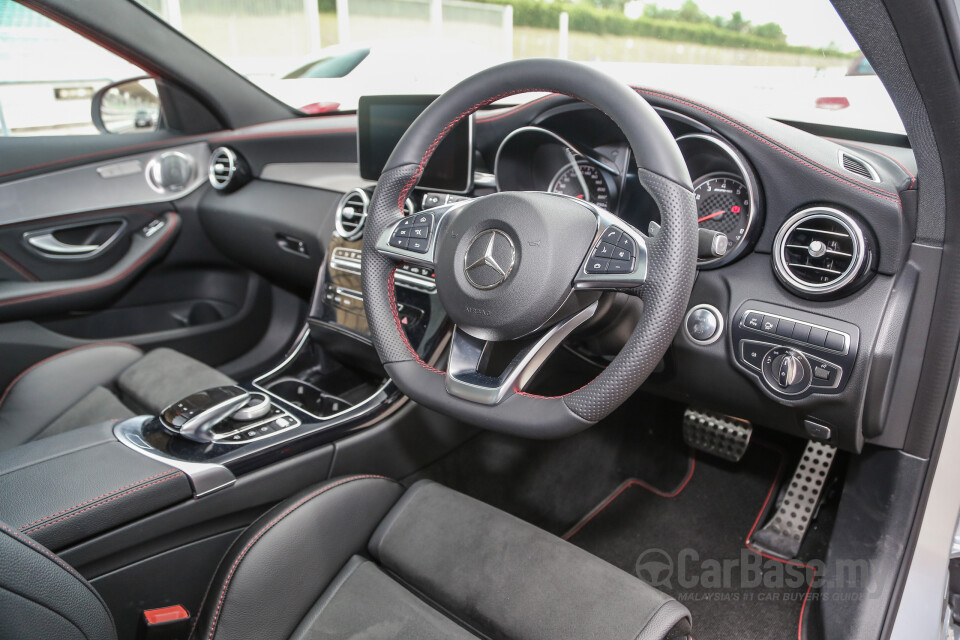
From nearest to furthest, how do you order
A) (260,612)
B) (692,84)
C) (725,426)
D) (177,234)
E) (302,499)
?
(260,612)
(302,499)
(692,84)
(725,426)
(177,234)

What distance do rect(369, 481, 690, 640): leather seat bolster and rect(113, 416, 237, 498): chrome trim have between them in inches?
12.9

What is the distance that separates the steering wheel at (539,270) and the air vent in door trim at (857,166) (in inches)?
14.7

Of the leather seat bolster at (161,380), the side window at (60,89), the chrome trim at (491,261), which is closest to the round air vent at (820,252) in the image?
the chrome trim at (491,261)

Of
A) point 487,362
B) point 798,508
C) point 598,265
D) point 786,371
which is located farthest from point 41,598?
point 798,508

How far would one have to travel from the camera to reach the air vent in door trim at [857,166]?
42.5 inches

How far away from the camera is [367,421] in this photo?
1465 mm

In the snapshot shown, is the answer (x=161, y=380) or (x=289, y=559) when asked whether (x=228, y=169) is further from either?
(x=289, y=559)

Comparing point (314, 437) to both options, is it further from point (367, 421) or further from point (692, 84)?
point (692, 84)

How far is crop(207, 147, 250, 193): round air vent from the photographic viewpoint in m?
2.27

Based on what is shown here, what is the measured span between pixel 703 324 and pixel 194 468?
95 cm

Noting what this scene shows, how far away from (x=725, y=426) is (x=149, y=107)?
84.8 inches

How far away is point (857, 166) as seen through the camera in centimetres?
110

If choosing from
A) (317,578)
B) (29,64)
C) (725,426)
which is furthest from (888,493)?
(29,64)

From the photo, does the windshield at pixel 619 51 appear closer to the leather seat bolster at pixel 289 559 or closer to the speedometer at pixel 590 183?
the speedometer at pixel 590 183
